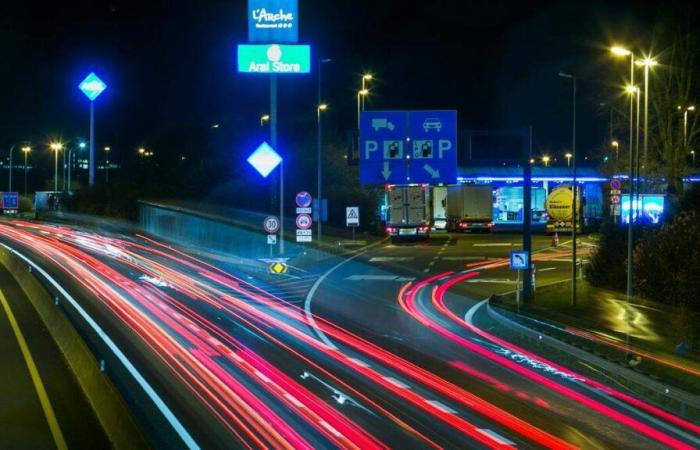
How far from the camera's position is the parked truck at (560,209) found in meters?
53.9

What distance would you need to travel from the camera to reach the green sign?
34.8m

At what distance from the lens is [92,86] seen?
2985 inches

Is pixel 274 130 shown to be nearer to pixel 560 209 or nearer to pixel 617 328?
pixel 617 328

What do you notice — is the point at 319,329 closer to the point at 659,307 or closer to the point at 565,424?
the point at 565,424

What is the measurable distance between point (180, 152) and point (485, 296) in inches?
2219

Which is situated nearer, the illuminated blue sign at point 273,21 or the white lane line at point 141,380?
the white lane line at point 141,380

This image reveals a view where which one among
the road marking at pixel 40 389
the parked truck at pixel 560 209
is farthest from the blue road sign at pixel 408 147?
the parked truck at pixel 560 209

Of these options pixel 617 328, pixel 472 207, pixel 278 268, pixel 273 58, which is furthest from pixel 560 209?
pixel 617 328

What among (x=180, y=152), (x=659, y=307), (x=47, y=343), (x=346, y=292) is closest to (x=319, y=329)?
(x=47, y=343)

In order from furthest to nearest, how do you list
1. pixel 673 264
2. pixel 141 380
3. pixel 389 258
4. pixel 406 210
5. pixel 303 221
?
pixel 406 210 → pixel 389 258 → pixel 303 221 → pixel 673 264 → pixel 141 380

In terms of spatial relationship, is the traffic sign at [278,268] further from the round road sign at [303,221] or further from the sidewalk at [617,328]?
the sidewalk at [617,328]

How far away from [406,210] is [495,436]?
42412 millimetres

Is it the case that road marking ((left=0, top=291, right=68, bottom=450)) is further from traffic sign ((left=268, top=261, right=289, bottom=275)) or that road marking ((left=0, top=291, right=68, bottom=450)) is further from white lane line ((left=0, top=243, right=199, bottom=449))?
traffic sign ((left=268, top=261, right=289, bottom=275))

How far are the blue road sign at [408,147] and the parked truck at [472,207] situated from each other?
89.4ft
